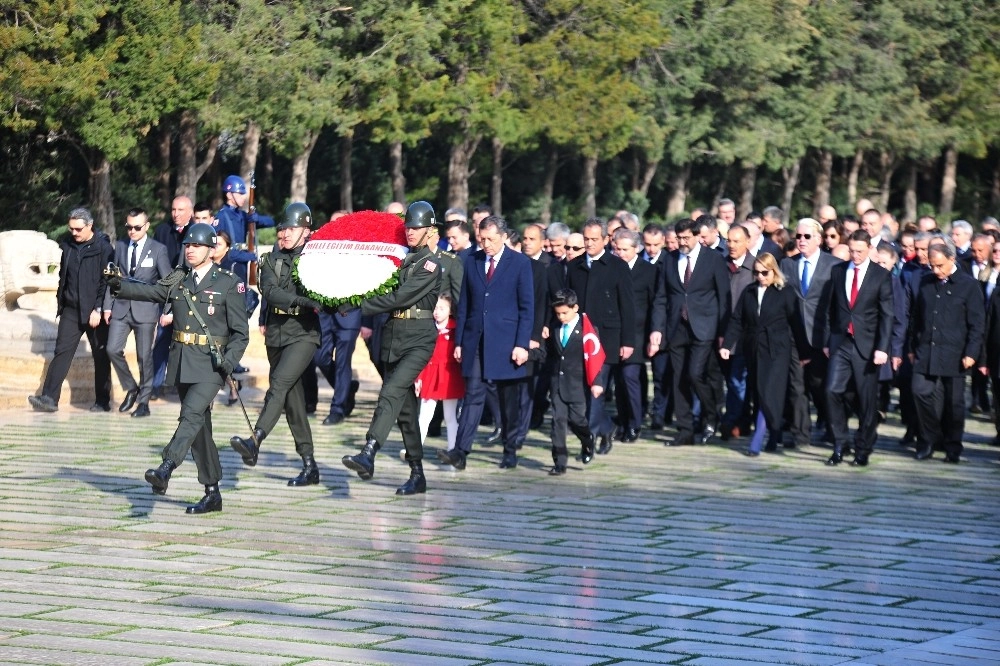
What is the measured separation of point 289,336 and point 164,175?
27602 millimetres

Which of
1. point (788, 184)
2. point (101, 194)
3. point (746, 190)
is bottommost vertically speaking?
point (101, 194)

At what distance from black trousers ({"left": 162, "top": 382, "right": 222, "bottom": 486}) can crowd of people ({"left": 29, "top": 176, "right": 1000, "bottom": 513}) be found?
28.4 inches

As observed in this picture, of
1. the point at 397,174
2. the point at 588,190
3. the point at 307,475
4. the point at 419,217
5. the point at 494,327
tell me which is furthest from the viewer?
the point at 588,190

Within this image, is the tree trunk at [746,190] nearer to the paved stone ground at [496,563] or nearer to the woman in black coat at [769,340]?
the woman in black coat at [769,340]

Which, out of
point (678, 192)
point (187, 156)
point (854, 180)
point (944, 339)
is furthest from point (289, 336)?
point (854, 180)

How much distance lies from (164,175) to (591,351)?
86.5ft

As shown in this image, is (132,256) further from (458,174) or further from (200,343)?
(458,174)

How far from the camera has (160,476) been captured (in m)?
10.4

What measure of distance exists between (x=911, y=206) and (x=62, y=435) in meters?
59.1

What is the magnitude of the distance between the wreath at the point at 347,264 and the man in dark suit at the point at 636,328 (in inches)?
153

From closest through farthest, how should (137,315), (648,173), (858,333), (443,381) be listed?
(443,381) < (858,333) < (137,315) < (648,173)

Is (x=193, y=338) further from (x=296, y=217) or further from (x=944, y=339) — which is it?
(x=944, y=339)

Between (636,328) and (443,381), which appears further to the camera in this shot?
(636,328)

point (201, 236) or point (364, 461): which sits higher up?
point (201, 236)
